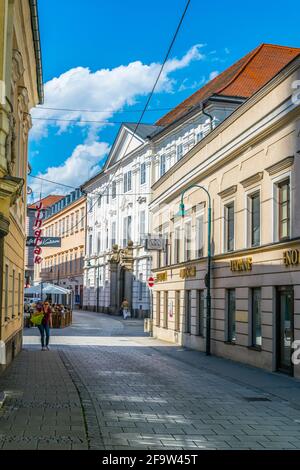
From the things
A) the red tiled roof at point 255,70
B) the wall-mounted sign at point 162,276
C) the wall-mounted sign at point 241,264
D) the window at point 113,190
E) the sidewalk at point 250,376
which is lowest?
the sidewalk at point 250,376

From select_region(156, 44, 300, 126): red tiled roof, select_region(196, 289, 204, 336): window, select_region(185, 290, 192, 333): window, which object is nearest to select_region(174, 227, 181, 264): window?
select_region(185, 290, 192, 333): window

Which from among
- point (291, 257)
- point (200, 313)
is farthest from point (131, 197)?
point (291, 257)

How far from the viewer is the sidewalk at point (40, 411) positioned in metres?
7.80

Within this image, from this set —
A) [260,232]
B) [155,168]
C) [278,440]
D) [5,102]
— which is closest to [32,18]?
[5,102]

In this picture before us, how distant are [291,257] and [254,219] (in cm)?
359

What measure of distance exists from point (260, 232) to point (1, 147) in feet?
29.1

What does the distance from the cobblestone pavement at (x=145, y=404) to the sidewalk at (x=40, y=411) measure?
0.04 feet

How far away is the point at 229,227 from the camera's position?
20578 millimetres

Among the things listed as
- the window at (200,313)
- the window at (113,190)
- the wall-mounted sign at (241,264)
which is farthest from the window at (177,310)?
the window at (113,190)

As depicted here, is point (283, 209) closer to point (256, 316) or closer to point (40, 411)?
point (256, 316)

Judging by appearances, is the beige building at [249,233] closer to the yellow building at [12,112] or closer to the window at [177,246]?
the window at [177,246]

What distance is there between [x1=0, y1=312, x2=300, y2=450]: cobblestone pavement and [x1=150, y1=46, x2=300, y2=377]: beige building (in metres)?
1.17

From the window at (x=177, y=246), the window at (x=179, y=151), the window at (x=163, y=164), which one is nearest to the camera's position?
the window at (x=177, y=246)

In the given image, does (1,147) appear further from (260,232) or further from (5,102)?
(260,232)
